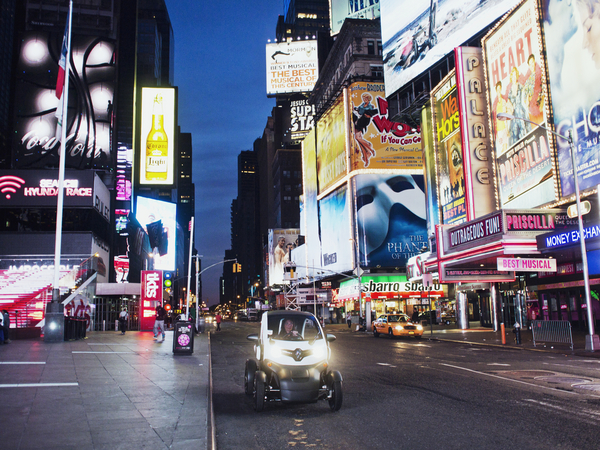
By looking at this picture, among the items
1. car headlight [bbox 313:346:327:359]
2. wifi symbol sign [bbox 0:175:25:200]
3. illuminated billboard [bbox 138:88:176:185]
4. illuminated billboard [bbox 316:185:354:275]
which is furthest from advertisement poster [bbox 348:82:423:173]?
car headlight [bbox 313:346:327:359]

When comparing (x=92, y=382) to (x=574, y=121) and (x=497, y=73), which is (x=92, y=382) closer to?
(x=574, y=121)

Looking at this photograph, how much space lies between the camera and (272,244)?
5187 inches

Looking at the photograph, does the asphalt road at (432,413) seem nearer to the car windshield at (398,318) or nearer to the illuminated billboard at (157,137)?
the car windshield at (398,318)

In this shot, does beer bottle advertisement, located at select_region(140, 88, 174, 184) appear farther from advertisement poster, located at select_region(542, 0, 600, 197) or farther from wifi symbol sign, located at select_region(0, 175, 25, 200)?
advertisement poster, located at select_region(542, 0, 600, 197)

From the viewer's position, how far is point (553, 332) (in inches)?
1016

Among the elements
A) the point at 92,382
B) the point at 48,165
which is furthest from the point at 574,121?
the point at 48,165

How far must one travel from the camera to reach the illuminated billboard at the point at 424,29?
38.8 metres

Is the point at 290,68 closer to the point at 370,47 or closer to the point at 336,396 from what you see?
the point at 370,47

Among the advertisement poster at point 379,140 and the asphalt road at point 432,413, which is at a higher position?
the advertisement poster at point 379,140

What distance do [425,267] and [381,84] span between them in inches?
1396

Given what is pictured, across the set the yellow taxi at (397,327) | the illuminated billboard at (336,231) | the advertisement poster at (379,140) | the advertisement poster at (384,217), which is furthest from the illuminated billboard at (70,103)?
the yellow taxi at (397,327)

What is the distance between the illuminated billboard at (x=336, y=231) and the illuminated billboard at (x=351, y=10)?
1217 inches

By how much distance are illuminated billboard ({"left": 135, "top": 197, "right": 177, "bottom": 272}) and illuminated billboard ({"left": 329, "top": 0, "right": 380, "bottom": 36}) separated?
44.8 metres

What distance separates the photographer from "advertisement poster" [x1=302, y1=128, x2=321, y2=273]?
282 feet
